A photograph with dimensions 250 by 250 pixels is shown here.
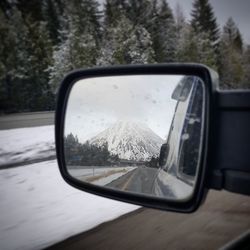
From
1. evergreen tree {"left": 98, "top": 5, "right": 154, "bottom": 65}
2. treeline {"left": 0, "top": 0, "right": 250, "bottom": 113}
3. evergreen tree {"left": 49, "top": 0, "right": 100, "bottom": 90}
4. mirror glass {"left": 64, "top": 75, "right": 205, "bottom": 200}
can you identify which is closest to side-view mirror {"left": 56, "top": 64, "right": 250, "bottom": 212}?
mirror glass {"left": 64, "top": 75, "right": 205, "bottom": 200}

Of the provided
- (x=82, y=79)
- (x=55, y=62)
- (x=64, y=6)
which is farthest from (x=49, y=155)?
(x=64, y=6)

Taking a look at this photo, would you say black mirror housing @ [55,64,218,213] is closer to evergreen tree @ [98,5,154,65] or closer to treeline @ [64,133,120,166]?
treeline @ [64,133,120,166]

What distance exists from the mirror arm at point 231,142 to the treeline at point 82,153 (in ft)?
2.53

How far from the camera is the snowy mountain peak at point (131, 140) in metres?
1.61

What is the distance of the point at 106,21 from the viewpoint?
134 feet

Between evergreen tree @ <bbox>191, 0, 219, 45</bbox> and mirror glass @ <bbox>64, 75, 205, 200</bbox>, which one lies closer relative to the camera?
mirror glass @ <bbox>64, 75, 205, 200</bbox>

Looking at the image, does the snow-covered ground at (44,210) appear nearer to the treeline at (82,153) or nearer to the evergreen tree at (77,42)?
the treeline at (82,153)

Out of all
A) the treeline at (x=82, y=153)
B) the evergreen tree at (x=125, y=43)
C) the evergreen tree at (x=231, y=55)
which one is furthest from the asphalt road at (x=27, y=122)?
the treeline at (x=82, y=153)

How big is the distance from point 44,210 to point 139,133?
3.36 m

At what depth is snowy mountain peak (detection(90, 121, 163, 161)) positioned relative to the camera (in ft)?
5.29

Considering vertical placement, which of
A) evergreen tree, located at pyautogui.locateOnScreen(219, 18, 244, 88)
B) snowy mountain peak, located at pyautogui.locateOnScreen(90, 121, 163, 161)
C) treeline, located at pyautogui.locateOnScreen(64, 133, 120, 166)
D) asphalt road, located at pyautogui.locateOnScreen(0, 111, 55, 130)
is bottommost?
asphalt road, located at pyautogui.locateOnScreen(0, 111, 55, 130)

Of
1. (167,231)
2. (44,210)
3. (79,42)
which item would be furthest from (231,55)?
(167,231)

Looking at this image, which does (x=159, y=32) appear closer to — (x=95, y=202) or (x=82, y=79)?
(x=95, y=202)

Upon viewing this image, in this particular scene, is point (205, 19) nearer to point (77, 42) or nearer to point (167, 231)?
point (77, 42)
